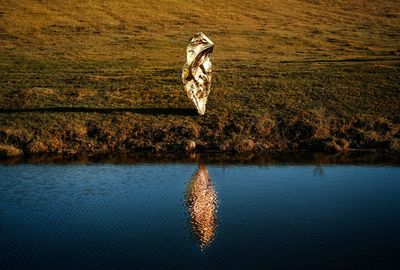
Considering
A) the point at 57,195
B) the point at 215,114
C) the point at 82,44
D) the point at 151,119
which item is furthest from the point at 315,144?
the point at 82,44

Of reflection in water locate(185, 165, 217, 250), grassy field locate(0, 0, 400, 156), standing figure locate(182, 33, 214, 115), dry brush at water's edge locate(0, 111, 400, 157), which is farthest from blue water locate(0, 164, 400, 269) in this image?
standing figure locate(182, 33, 214, 115)

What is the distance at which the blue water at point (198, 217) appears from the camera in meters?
21.2

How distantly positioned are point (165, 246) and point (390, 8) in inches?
3435

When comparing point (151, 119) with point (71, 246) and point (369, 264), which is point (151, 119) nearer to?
point (71, 246)

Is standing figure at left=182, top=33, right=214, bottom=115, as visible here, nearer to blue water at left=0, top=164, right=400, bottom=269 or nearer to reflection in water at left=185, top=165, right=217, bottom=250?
blue water at left=0, top=164, right=400, bottom=269

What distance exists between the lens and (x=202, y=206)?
88.4 ft

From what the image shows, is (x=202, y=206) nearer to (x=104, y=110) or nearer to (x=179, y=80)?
(x=104, y=110)

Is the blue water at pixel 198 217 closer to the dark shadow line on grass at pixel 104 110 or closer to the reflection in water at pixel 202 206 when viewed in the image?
the reflection in water at pixel 202 206

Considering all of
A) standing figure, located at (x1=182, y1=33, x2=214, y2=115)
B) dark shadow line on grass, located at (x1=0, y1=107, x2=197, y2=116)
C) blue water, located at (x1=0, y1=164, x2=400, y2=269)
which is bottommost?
blue water, located at (x1=0, y1=164, x2=400, y2=269)

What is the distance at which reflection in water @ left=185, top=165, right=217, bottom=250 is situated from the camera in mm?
23531

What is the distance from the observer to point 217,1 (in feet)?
327

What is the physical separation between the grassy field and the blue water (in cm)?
553

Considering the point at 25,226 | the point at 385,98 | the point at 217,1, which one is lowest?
the point at 25,226

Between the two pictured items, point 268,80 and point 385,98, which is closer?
point 385,98
